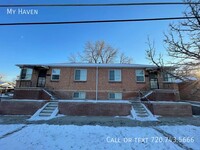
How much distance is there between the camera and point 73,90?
45.7 feet

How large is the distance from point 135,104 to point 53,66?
34.1 feet

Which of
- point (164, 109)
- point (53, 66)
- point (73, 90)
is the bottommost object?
point (164, 109)

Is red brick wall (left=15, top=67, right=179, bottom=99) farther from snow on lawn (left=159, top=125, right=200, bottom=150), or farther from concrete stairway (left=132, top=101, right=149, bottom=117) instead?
snow on lawn (left=159, top=125, right=200, bottom=150)

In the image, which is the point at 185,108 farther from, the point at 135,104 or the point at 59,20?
the point at 59,20

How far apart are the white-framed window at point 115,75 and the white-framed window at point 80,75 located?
317 cm

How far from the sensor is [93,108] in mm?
9680

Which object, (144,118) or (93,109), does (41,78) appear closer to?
(93,109)

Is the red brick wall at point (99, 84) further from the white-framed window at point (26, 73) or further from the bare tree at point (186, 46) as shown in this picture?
the bare tree at point (186, 46)

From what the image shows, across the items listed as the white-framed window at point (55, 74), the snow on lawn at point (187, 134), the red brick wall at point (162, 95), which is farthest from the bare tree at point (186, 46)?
the white-framed window at point (55, 74)

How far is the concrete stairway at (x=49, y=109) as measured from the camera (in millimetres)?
8978

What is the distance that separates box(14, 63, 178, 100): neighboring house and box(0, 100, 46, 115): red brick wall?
3.98 meters

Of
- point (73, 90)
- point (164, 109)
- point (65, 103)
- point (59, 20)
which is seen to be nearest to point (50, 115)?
point (65, 103)

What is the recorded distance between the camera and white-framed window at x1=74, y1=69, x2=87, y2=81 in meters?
14.3

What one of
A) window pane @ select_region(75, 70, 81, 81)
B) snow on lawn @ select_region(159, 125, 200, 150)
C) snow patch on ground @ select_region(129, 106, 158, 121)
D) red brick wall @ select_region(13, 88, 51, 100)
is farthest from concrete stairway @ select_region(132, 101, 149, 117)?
red brick wall @ select_region(13, 88, 51, 100)
